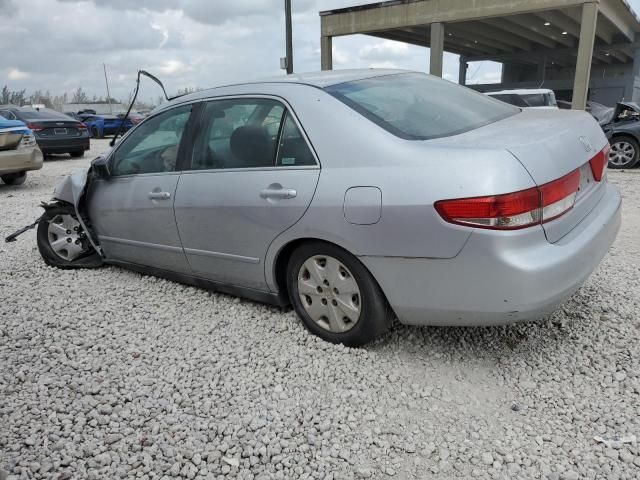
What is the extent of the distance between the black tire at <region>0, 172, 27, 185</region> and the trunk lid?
9.17m

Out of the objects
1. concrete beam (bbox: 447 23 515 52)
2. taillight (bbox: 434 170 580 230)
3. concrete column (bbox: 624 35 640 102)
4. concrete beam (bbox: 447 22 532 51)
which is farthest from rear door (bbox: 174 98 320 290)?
concrete column (bbox: 624 35 640 102)

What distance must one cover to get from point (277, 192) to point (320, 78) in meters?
0.82

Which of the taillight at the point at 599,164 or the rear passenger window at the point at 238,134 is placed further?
the rear passenger window at the point at 238,134

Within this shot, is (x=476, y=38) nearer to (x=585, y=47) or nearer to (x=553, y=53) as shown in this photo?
(x=553, y=53)

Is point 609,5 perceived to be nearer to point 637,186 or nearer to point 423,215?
point 637,186

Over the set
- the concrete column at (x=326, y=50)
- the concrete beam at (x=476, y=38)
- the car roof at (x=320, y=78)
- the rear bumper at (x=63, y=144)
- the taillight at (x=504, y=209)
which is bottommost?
the rear bumper at (x=63, y=144)

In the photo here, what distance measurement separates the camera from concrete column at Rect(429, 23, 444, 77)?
1909cm

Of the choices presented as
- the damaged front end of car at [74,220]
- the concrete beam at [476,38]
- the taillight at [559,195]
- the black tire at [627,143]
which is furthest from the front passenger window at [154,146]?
the concrete beam at [476,38]

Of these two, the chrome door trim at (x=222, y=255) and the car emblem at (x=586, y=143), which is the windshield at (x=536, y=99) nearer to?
the car emblem at (x=586, y=143)

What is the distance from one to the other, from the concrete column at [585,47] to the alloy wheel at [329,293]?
1609 centimetres

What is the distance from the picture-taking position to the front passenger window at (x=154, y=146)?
3627 mm

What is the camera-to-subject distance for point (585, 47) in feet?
56.6

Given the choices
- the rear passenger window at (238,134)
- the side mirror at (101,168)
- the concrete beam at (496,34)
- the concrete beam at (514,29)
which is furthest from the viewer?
the concrete beam at (496,34)

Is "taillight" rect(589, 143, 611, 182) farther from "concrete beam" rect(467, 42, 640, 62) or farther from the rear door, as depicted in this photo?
"concrete beam" rect(467, 42, 640, 62)
